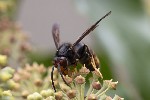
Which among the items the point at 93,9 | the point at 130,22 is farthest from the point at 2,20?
the point at 130,22

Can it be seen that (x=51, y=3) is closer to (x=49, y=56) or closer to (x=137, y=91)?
(x=49, y=56)

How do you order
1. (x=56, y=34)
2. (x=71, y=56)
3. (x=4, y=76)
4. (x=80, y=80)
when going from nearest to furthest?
(x=4, y=76), (x=80, y=80), (x=71, y=56), (x=56, y=34)

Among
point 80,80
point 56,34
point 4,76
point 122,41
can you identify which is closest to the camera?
point 4,76

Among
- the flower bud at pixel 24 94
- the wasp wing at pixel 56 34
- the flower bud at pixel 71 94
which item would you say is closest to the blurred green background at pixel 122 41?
the wasp wing at pixel 56 34

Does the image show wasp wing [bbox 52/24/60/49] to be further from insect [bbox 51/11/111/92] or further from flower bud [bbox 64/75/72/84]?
flower bud [bbox 64/75/72/84]

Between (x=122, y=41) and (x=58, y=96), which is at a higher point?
(x=122, y=41)

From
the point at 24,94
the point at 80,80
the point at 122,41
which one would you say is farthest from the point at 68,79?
the point at 122,41

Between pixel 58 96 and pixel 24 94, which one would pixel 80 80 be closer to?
pixel 58 96

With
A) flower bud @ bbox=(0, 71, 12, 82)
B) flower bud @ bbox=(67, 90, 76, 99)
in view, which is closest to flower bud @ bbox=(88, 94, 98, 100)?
flower bud @ bbox=(67, 90, 76, 99)
